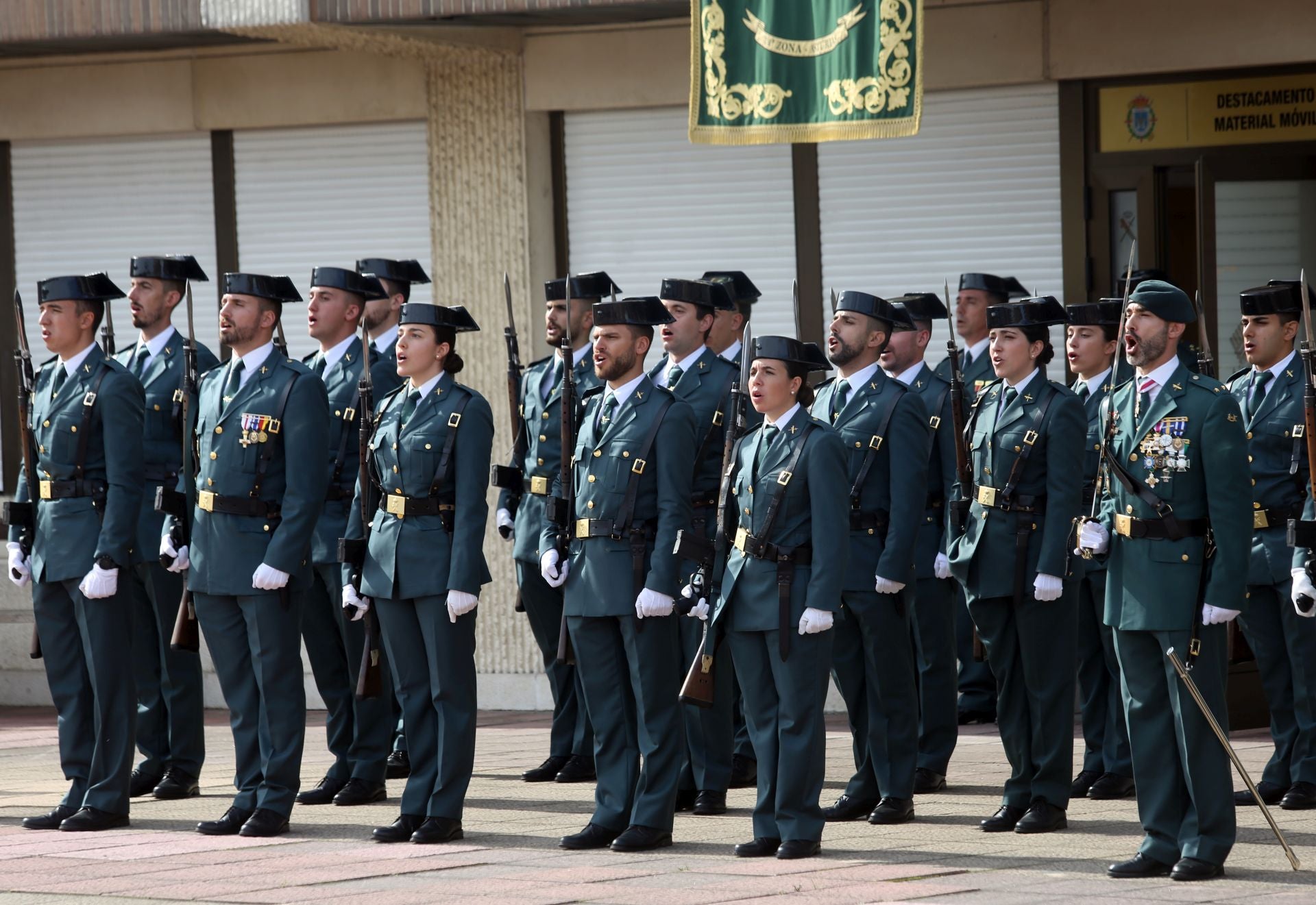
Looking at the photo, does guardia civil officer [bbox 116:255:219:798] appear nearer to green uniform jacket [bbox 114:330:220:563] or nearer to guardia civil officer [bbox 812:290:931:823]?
green uniform jacket [bbox 114:330:220:563]

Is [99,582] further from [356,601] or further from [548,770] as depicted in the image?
[548,770]

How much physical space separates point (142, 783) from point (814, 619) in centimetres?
363

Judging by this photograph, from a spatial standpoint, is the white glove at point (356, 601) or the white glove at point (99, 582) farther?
the white glove at point (99, 582)

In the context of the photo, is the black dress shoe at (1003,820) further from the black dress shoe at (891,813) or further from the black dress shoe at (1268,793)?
the black dress shoe at (1268,793)

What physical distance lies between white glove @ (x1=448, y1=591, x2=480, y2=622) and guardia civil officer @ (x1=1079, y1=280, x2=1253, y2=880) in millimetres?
2204

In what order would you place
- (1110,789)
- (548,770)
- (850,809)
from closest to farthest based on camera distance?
(850,809), (1110,789), (548,770)

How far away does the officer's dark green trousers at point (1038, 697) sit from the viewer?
8125 mm

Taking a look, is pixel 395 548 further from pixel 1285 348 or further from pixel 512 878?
pixel 1285 348

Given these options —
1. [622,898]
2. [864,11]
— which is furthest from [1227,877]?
[864,11]

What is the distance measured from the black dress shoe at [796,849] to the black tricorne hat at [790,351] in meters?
1.62

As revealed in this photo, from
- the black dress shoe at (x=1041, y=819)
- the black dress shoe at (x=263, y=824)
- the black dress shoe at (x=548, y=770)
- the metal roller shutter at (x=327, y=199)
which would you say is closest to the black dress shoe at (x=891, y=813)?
the black dress shoe at (x=1041, y=819)

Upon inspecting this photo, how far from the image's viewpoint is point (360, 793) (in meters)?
9.21

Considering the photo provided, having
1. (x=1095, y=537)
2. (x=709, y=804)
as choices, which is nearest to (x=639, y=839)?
(x=709, y=804)

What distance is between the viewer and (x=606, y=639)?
26.5 ft
